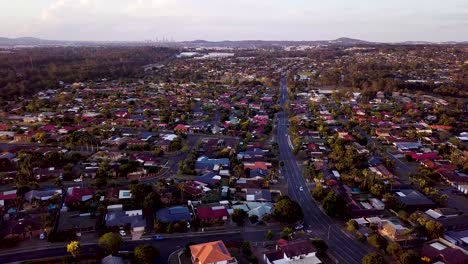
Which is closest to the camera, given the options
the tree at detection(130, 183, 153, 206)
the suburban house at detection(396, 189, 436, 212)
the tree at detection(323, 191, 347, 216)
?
the tree at detection(323, 191, 347, 216)

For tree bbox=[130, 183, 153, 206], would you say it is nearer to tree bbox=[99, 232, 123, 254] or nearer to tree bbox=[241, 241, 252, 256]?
tree bbox=[99, 232, 123, 254]

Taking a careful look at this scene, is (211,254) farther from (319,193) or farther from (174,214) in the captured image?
(319,193)

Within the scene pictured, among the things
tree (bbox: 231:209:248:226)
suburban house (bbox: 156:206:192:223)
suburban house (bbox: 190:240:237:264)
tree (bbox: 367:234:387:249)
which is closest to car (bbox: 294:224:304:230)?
tree (bbox: 231:209:248:226)

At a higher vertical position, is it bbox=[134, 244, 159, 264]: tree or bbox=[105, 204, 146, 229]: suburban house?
bbox=[134, 244, 159, 264]: tree

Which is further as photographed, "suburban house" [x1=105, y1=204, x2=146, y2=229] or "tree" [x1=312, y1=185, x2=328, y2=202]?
"tree" [x1=312, y1=185, x2=328, y2=202]

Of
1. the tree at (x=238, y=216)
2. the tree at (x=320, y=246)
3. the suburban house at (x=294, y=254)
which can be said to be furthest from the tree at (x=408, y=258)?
the tree at (x=238, y=216)

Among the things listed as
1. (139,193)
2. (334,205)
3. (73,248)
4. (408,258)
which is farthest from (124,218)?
(408,258)
